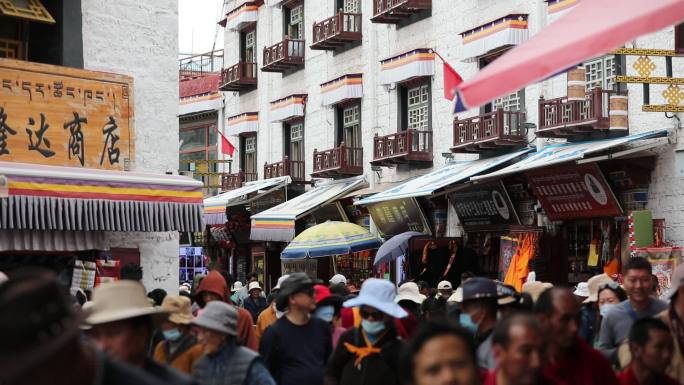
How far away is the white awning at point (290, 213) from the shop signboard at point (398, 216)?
2.01m

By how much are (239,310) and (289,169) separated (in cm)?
2406

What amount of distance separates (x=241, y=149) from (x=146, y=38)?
879 inches

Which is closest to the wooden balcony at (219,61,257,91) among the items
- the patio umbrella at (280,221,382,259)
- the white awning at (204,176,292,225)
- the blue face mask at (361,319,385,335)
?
the white awning at (204,176,292,225)

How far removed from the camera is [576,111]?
71.2 ft

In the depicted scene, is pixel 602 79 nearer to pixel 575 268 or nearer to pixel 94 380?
pixel 575 268

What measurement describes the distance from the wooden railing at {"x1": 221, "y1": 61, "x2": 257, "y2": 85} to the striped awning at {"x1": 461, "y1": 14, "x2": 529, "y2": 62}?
A: 14067mm

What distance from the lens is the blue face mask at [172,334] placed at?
9.38 m

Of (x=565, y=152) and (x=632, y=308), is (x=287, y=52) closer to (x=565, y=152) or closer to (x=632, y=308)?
(x=565, y=152)

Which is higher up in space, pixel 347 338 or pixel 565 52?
pixel 565 52

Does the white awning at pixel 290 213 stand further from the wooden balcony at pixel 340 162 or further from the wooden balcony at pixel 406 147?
the wooden balcony at pixel 406 147

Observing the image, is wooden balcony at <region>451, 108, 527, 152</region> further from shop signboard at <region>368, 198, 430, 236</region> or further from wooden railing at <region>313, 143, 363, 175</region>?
wooden railing at <region>313, 143, 363, 175</region>

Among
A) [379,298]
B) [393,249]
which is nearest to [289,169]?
[393,249]

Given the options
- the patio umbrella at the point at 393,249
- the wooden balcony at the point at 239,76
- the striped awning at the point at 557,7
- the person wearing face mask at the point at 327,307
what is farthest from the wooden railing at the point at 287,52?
the person wearing face mask at the point at 327,307

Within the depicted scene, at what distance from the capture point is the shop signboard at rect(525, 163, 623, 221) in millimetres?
21750
